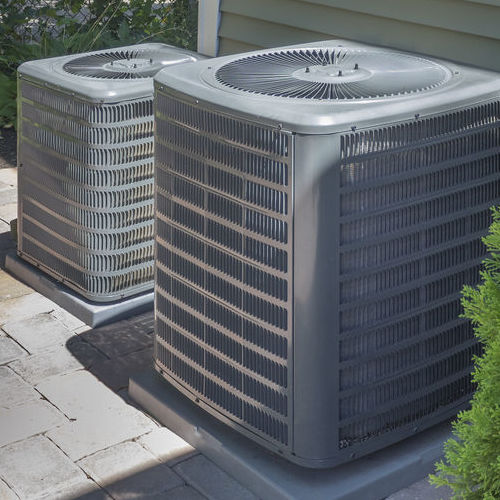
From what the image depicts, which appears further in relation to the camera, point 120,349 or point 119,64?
point 119,64

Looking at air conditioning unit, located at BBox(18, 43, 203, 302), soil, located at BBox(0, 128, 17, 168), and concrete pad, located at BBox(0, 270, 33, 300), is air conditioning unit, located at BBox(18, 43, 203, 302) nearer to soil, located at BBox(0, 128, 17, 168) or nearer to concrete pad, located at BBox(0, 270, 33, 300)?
concrete pad, located at BBox(0, 270, 33, 300)

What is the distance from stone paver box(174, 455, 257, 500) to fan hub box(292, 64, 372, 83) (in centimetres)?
132

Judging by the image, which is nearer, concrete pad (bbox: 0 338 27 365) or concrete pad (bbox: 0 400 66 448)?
concrete pad (bbox: 0 400 66 448)

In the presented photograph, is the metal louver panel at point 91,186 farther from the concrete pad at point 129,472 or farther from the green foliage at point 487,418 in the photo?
the green foliage at point 487,418

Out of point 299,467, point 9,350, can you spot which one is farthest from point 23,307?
point 299,467

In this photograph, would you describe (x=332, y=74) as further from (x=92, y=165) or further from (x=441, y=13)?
(x=92, y=165)

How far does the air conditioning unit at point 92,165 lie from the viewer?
Result: 4121 millimetres

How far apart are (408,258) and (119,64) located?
1931 mm

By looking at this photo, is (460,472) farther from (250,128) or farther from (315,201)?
(250,128)

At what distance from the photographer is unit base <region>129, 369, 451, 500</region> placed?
3.03 m

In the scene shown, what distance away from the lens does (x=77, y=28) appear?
302 inches

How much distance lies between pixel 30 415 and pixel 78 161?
3.77ft

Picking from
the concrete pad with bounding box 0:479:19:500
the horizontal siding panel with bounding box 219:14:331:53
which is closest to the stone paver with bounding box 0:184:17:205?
the horizontal siding panel with bounding box 219:14:331:53

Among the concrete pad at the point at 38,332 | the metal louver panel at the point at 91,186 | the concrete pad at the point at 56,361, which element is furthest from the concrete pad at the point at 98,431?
the metal louver panel at the point at 91,186
